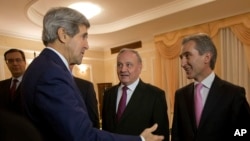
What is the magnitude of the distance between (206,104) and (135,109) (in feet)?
1.84

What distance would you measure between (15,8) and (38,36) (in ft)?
6.77

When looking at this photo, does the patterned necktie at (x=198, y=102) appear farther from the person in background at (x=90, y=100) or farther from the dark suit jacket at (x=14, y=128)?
the dark suit jacket at (x=14, y=128)

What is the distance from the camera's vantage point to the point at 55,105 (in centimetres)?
104

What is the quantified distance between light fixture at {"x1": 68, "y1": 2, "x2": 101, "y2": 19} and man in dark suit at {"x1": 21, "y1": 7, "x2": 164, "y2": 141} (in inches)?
125

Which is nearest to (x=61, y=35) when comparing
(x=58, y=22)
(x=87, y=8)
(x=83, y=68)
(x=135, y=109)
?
(x=58, y=22)

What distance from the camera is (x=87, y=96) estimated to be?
2289 millimetres

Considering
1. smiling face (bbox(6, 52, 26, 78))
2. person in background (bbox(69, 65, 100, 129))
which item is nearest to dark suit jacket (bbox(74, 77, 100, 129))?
person in background (bbox(69, 65, 100, 129))

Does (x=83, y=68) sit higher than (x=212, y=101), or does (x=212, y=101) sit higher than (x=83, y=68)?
(x=83, y=68)

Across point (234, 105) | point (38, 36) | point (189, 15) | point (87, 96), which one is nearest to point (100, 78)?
point (38, 36)

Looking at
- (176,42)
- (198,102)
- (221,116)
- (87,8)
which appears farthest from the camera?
(176,42)

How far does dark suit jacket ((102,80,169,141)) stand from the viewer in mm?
1911

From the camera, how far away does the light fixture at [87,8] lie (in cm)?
429

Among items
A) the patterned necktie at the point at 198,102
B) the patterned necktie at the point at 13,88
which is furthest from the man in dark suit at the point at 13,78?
the patterned necktie at the point at 198,102

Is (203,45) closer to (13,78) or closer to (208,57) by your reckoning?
(208,57)
